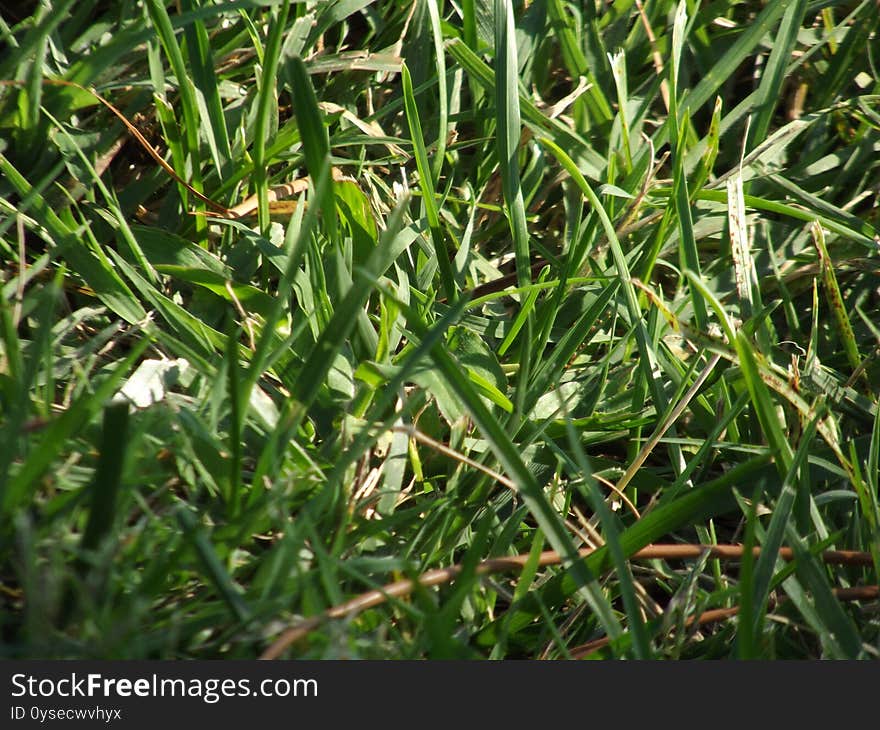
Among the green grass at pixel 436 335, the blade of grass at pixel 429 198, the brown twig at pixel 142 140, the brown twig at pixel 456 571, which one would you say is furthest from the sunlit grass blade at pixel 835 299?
the brown twig at pixel 142 140

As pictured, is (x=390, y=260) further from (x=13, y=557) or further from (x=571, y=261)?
(x=13, y=557)

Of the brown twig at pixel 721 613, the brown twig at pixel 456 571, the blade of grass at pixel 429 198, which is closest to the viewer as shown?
the brown twig at pixel 456 571

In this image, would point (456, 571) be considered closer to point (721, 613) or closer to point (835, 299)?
point (721, 613)

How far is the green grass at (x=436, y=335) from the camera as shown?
31.3 inches

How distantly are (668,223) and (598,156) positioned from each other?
0.20 meters

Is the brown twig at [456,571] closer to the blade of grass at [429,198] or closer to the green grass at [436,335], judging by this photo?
the green grass at [436,335]

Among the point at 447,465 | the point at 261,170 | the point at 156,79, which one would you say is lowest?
the point at 447,465

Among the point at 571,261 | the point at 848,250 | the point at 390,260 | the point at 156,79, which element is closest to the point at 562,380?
the point at 571,261

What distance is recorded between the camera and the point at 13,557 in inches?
30.7

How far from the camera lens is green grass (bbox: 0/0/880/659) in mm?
794

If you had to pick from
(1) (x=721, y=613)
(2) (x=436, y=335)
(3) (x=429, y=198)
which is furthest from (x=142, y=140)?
(1) (x=721, y=613)

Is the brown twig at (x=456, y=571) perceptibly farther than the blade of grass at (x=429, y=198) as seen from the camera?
No

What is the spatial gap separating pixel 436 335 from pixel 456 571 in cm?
24

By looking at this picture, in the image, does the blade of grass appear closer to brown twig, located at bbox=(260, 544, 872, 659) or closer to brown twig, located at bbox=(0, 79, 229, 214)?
brown twig, located at bbox=(0, 79, 229, 214)
